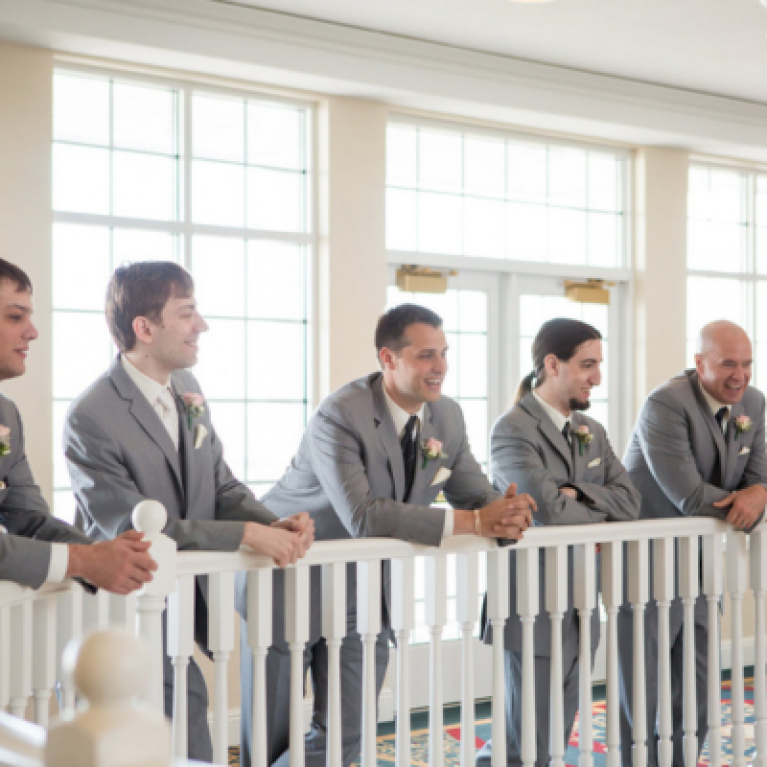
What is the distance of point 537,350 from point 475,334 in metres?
2.31

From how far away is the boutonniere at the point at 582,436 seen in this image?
3762mm

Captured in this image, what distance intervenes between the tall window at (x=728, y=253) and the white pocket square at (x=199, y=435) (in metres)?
4.50

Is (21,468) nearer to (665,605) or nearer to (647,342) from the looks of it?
(665,605)

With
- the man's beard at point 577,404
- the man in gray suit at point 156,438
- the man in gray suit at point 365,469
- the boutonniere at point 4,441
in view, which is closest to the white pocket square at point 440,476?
the man in gray suit at point 365,469

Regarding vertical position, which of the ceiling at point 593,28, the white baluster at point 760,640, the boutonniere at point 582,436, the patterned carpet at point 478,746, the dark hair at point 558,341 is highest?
the ceiling at point 593,28

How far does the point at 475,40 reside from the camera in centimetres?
527

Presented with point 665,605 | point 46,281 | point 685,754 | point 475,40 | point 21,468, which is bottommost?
point 685,754

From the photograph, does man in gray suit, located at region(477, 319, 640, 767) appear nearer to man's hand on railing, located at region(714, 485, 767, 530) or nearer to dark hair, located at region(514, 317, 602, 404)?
dark hair, located at region(514, 317, 602, 404)

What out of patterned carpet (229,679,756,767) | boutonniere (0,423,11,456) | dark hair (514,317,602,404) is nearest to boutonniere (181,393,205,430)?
boutonniere (0,423,11,456)

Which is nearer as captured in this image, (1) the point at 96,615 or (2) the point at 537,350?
(1) the point at 96,615

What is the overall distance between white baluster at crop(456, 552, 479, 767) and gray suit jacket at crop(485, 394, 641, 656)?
1.83ft

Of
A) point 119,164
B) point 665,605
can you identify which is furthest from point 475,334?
point 665,605

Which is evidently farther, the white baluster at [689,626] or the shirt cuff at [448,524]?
the white baluster at [689,626]

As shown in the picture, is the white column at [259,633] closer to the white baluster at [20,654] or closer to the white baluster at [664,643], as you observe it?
the white baluster at [20,654]
